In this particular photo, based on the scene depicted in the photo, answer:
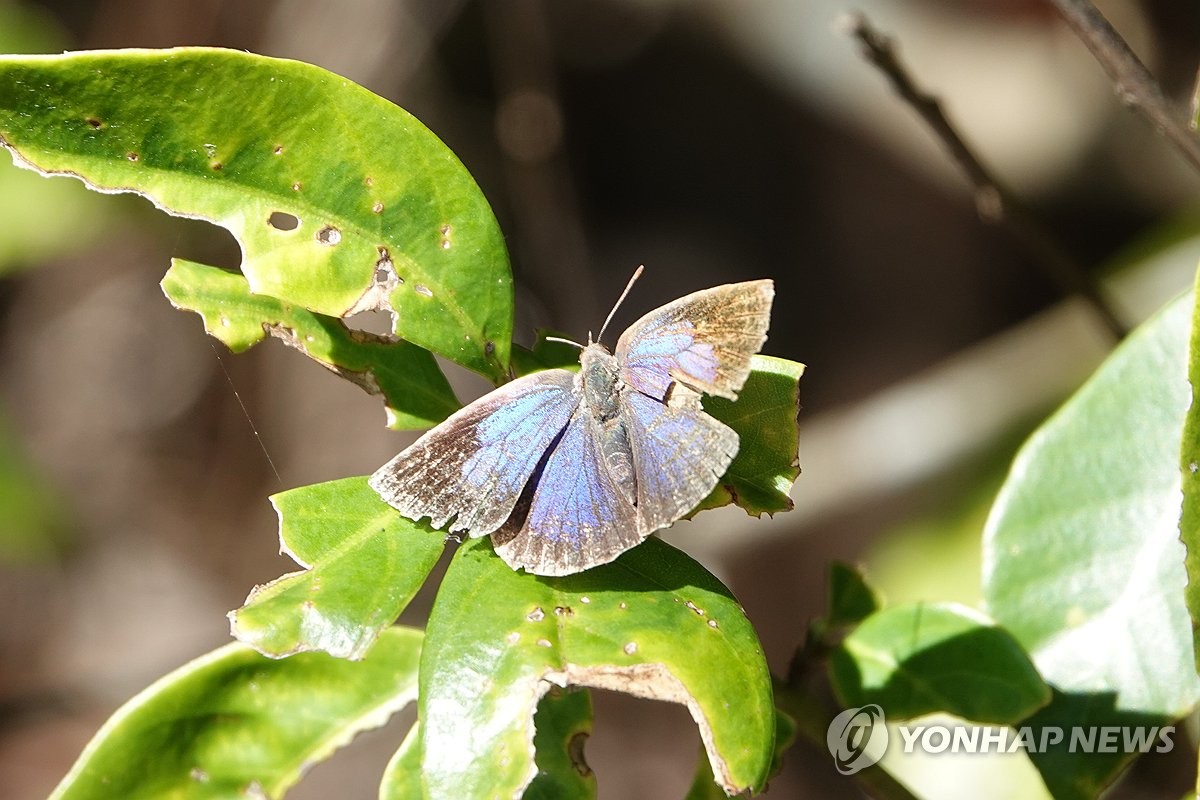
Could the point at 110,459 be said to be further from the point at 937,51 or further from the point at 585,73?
the point at 937,51

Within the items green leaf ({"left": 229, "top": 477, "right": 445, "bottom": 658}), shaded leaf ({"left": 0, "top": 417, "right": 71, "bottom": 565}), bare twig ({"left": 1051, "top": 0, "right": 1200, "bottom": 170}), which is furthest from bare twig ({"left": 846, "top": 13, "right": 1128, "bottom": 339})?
shaded leaf ({"left": 0, "top": 417, "right": 71, "bottom": 565})

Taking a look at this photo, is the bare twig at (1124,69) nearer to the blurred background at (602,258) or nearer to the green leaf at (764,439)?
the green leaf at (764,439)

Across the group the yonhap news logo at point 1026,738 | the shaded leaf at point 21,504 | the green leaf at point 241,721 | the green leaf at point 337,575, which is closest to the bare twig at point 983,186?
the yonhap news logo at point 1026,738

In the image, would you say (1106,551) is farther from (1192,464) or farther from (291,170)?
(291,170)

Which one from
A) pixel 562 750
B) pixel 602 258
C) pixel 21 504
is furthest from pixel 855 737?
pixel 602 258

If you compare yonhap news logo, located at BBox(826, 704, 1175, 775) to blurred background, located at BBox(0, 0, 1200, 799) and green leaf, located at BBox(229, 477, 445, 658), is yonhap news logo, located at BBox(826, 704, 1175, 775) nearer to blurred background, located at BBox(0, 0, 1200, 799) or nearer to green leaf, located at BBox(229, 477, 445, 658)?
green leaf, located at BBox(229, 477, 445, 658)

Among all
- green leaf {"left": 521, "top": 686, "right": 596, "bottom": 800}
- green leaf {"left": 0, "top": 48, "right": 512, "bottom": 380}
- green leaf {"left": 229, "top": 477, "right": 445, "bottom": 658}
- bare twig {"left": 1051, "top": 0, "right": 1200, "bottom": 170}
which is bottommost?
green leaf {"left": 521, "top": 686, "right": 596, "bottom": 800}

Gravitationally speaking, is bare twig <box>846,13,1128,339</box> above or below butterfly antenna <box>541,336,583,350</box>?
above
